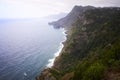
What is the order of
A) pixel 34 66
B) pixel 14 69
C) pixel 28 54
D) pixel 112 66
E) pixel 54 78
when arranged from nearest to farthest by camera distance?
pixel 112 66 < pixel 54 78 < pixel 14 69 < pixel 34 66 < pixel 28 54

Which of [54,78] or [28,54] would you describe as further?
[28,54]

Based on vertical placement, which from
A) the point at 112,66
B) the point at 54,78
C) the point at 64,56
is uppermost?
the point at 64,56

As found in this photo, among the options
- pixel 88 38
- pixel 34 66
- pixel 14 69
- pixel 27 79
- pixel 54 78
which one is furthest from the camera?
pixel 88 38

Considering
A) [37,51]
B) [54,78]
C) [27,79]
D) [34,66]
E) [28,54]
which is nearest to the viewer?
[54,78]

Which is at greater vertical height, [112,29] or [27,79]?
[112,29]

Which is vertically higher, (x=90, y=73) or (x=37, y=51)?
(x=37, y=51)

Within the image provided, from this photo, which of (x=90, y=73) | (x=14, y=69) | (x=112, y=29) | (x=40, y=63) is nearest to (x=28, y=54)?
(x=40, y=63)

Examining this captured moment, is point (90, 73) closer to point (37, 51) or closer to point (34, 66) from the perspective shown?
point (34, 66)

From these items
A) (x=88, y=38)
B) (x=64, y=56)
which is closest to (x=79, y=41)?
(x=88, y=38)

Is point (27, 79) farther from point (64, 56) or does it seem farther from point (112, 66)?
point (112, 66)
